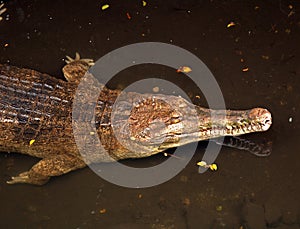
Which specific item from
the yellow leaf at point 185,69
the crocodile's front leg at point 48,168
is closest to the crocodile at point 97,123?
the crocodile's front leg at point 48,168

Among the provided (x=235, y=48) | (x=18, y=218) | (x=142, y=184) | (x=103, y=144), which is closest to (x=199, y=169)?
(x=142, y=184)

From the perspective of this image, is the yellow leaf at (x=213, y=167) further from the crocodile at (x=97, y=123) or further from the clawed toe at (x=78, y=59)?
the clawed toe at (x=78, y=59)

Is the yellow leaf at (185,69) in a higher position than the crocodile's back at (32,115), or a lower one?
higher

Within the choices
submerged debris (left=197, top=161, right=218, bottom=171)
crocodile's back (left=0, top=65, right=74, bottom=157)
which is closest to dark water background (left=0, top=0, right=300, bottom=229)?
submerged debris (left=197, top=161, right=218, bottom=171)

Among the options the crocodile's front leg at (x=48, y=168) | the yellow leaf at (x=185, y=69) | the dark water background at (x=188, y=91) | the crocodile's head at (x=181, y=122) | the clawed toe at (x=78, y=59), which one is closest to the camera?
the crocodile's head at (x=181, y=122)

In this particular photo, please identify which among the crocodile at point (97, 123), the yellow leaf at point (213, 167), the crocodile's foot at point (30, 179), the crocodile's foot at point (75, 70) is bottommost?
the crocodile's foot at point (30, 179)

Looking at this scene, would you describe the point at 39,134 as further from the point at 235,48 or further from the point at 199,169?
the point at 235,48

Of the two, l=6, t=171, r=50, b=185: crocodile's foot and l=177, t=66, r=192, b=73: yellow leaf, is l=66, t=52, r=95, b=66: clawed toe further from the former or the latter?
l=6, t=171, r=50, b=185: crocodile's foot

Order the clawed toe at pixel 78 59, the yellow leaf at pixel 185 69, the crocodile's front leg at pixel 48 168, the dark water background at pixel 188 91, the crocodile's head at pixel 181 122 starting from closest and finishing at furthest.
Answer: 1. the crocodile's head at pixel 181 122
2. the dark water background at pixel 188 91
3. the crocodile's front leg at pixel 48 168
4. the yellow leaf at pixel 185 69
5. the clawed toe at pixel 78 59
